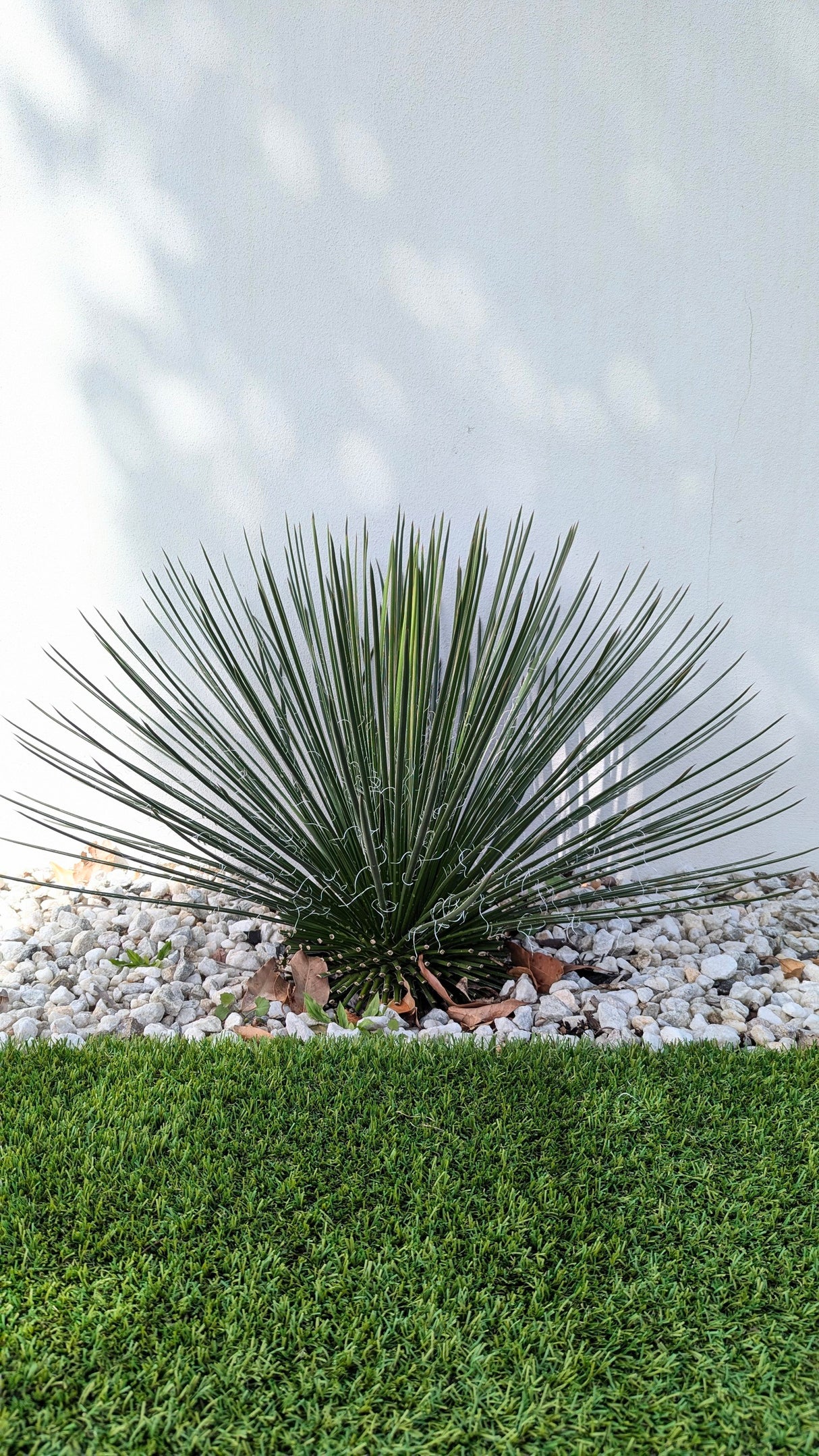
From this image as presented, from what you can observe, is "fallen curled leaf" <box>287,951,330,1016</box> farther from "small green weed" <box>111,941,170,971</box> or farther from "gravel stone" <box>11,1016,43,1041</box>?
"gravel stone" <box>11,1016,43,1041</box>

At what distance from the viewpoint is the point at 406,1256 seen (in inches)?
55.5

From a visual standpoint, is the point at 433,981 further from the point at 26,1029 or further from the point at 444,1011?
the point at 26,1029

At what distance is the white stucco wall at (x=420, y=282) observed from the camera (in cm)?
302

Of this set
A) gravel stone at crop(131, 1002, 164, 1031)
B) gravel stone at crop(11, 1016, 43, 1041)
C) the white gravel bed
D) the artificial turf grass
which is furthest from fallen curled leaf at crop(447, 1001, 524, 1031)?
gravel stone at crop(11, 1016, 43, 1041)

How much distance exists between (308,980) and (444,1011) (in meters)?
0.35

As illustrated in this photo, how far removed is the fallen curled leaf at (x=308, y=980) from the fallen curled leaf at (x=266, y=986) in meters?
0.02

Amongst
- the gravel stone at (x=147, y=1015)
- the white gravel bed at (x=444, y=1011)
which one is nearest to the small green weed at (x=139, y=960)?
the white gravel bed at (x=444, y=1011)

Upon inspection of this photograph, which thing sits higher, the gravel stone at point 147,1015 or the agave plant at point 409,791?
the agave plant at point 409,791

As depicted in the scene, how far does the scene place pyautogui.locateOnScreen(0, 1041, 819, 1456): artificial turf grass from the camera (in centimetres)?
118

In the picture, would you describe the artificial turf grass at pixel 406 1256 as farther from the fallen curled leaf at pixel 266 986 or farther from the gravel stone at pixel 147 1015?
the fallen curled leaf at pixel 266 986

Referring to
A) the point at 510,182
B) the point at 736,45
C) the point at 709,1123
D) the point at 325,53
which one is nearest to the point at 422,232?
the point at 510,182

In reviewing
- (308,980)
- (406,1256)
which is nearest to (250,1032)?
(308,980)

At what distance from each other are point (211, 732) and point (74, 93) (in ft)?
7.07

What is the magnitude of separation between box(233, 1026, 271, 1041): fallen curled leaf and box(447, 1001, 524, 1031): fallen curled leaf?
0.44 metres
